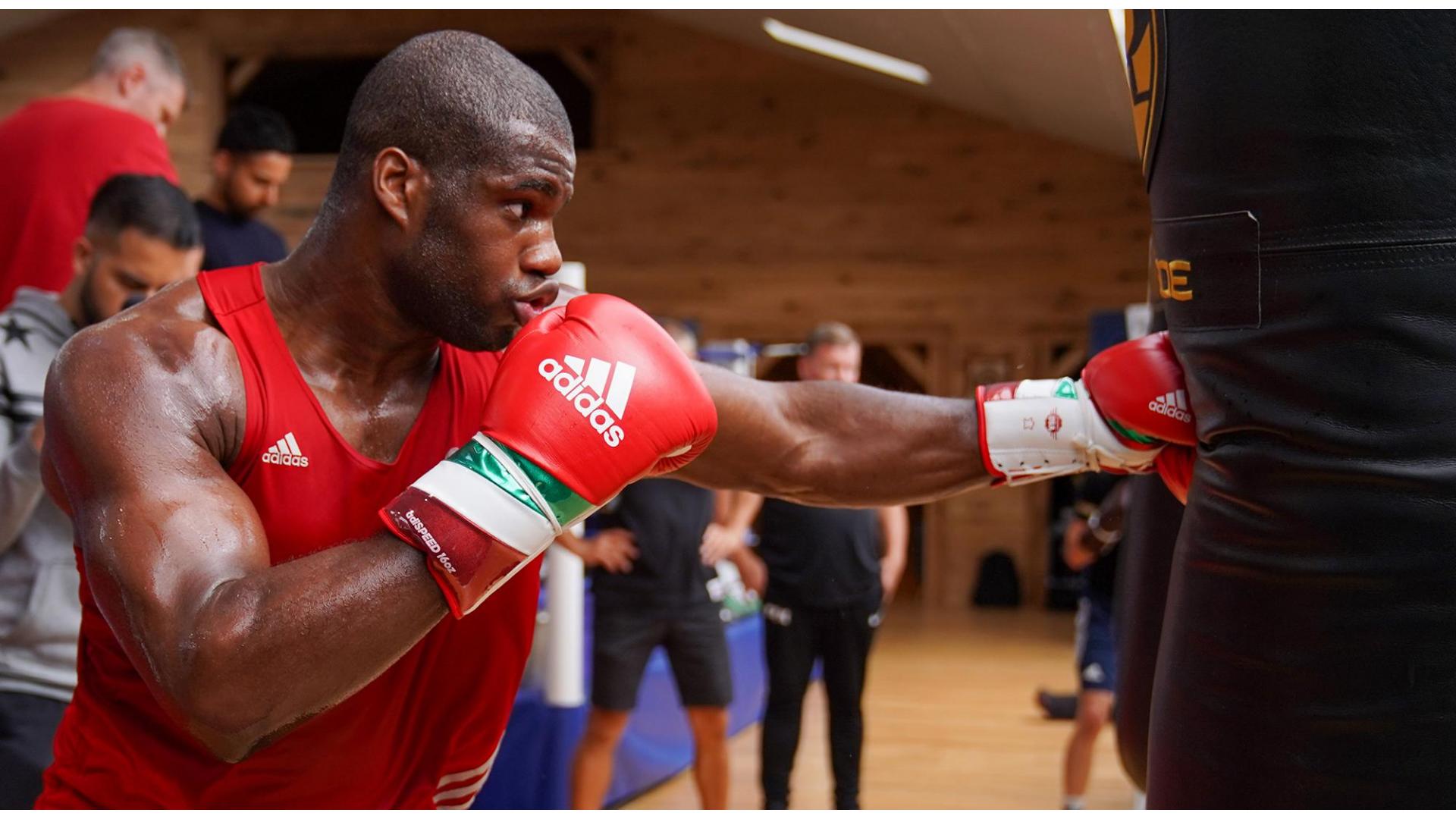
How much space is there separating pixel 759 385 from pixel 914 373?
318 inches

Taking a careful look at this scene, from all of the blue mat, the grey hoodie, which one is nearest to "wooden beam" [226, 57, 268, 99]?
the blue mat

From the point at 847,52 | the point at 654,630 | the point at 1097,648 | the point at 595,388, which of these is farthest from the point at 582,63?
the point at 595,388

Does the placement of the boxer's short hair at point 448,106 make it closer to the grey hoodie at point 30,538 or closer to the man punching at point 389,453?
the man punching at point 389,453

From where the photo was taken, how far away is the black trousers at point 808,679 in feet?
12.9

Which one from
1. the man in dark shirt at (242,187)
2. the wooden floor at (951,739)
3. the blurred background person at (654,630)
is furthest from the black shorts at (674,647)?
the man in dark shirt at (242,187)

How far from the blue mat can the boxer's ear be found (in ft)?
7.89

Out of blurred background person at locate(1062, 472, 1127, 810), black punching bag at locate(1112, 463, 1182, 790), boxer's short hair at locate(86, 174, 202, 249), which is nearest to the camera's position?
black punching bag at locate(1112, 463, 1182, 790)

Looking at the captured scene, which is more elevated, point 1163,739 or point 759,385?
point 759,385

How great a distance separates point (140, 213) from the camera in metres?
2.41

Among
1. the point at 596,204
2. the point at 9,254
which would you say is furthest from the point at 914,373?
the point at 9,254

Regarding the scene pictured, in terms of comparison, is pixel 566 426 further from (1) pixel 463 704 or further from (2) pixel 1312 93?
(2) pixel 1312 93

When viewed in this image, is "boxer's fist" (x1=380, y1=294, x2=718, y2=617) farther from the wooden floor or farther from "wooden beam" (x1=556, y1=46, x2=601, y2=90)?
"wooden beam" (x1=556, y1=46, x2=601, y2=90)

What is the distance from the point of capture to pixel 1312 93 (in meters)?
1.18

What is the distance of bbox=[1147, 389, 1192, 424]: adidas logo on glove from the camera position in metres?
1.53
